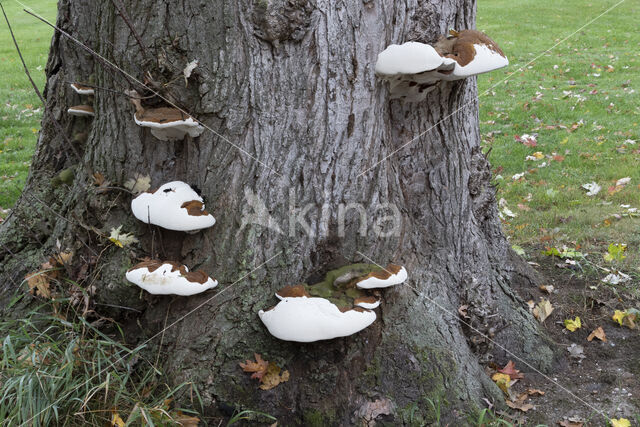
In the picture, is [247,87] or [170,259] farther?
[170,259]

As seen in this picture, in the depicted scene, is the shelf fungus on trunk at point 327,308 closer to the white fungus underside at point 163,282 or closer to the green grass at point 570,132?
the white fungus underside at point 163,282

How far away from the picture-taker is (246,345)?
277 cm

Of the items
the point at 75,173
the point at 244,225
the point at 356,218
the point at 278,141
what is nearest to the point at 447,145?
the point at 356,218

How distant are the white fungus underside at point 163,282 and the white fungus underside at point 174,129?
2.39 feet

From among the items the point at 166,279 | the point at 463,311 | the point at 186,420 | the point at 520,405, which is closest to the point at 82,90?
the point at 166,279

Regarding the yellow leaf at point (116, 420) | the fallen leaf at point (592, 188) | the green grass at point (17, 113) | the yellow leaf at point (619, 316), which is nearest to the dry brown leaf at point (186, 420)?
the yellow leaf at point (116, 420)

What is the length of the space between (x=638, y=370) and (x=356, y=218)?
2.13 metres

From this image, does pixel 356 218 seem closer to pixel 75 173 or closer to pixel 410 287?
pixel 410 287

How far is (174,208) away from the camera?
2.72m

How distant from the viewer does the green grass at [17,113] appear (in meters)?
7.12

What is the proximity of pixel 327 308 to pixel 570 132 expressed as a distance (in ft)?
24.7

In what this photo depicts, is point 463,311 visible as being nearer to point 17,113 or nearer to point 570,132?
point 570,132

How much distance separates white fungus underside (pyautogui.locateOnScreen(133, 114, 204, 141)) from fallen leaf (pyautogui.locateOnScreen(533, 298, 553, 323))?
2745mm

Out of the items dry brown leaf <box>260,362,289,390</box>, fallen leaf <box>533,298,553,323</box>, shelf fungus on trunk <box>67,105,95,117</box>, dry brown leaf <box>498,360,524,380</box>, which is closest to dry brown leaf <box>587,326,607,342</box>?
fallen leaf <box>533,298,553,323</box>
